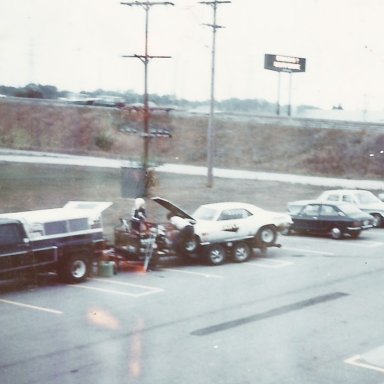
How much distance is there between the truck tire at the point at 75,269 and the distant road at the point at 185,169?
4.77m

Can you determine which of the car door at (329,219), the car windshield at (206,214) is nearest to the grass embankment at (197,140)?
the car windshield at (206,214)

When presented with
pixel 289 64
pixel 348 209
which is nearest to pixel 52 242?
pixel 348 209

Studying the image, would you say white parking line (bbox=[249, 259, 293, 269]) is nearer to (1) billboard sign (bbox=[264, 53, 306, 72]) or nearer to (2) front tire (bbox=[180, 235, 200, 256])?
(2) front tire (bbox=[180, 235, 200, 256])

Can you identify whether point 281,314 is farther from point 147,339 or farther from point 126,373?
point 126,373

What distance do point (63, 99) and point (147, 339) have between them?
387 inches

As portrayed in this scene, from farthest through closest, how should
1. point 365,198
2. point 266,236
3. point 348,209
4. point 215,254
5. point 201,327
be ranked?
point 365,198
point 348,209
point 266,236
point 215,254
point 201,327

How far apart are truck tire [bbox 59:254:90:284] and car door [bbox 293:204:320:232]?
26.9ft

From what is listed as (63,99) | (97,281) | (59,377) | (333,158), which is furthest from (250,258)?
(333,158)

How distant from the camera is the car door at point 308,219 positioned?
62.7ft

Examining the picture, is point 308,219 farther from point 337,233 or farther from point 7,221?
point 7,221

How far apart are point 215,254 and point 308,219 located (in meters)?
5.25

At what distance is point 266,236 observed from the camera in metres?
15.9

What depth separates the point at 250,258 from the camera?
1554 centimetres

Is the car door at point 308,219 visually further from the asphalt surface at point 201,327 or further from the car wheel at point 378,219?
the asphalt surface at point 201,327
